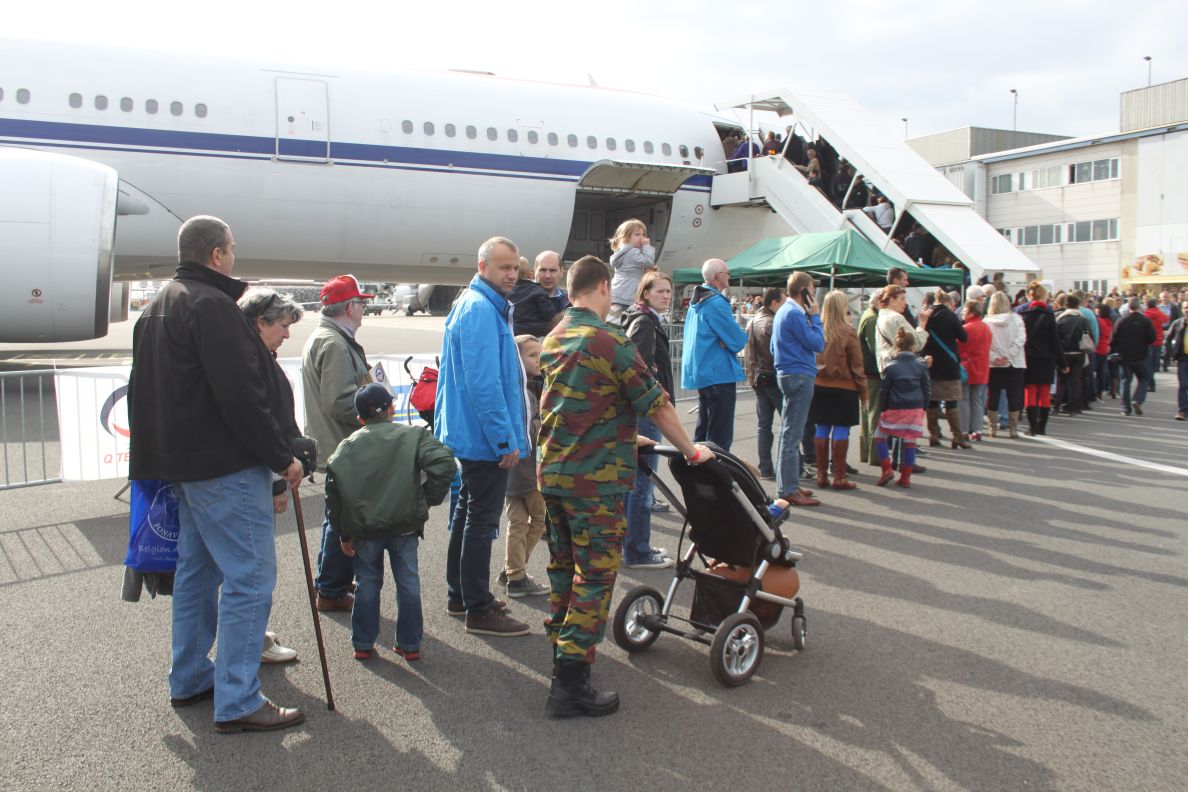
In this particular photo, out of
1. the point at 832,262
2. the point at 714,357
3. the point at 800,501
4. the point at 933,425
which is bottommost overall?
the point at 800,501

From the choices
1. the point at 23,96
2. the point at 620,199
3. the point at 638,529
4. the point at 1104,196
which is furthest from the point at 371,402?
the point at 1104,196

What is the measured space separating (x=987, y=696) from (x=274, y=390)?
303 cm

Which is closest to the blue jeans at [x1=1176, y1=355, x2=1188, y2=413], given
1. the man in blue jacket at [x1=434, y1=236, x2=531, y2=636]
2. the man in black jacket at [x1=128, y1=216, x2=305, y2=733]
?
the man in blue jacket at [x1=434, y1=236, x2=531, y2=636]

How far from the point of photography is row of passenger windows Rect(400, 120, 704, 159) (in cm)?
1331

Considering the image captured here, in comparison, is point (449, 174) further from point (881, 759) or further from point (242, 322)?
point (881, 759)

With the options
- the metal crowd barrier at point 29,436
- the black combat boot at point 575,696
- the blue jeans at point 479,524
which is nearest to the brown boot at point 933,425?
the blue jeans at point 479,524

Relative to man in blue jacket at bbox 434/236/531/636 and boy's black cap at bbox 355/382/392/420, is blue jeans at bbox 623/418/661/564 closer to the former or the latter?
man in blue jacket at bbox 434/236/531/636

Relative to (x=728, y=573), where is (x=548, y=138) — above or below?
above

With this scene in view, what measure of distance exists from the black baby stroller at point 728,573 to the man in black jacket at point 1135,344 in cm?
1021

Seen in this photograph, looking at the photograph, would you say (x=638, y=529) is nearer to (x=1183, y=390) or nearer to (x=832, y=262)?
(x=832, y=262)

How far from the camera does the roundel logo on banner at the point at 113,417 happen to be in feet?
21.4

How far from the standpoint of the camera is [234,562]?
126 inches

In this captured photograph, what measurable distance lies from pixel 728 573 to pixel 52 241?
9.06m

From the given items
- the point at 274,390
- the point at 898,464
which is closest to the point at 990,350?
the point at 898,464
